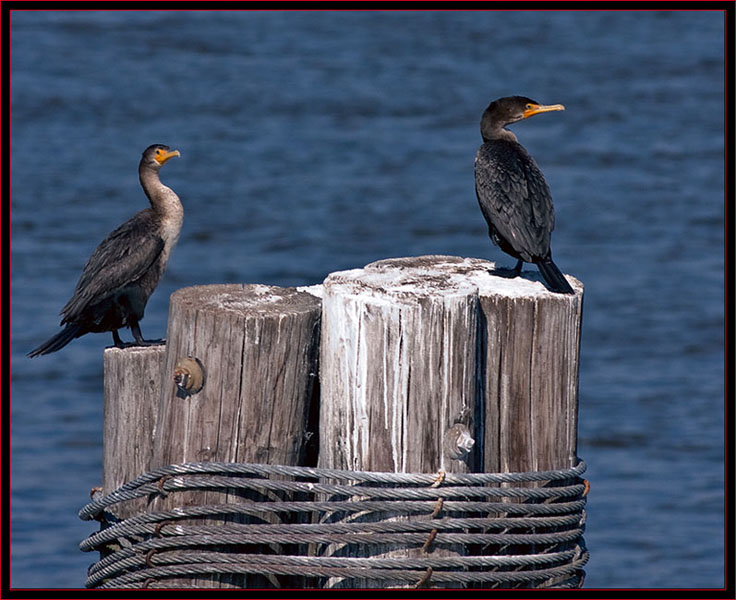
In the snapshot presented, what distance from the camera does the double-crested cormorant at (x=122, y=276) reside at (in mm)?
5453

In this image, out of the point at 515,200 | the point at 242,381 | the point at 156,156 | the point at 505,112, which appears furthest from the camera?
the point at 156,156

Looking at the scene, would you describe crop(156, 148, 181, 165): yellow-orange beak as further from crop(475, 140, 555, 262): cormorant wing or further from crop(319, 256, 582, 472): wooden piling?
crop(319, 256, 582, 472): wooden piling

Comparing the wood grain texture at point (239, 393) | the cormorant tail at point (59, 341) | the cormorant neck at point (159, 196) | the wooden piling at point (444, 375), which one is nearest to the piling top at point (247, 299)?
the wood grain texture at point (239, 393)

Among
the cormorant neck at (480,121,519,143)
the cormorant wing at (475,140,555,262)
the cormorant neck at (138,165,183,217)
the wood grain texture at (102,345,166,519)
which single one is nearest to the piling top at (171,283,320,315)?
the wood grain texture at (102,345,166,519)

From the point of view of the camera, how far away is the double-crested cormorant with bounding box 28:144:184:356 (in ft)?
17.9

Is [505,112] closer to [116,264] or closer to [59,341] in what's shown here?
[116,264]

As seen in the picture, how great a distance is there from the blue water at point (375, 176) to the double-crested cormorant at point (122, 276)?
1774 mm

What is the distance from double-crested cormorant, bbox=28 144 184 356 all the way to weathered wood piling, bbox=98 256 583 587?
1.69m

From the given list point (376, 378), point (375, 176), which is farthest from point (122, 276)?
point (375, 176)

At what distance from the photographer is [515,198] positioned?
16.6 ft

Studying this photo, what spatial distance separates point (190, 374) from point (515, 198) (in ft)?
6.12

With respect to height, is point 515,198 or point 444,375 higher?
point 515,198

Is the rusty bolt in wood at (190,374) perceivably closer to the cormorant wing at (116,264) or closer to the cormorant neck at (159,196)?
the cormorant wing at (116,264)

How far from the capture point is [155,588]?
3740mm
